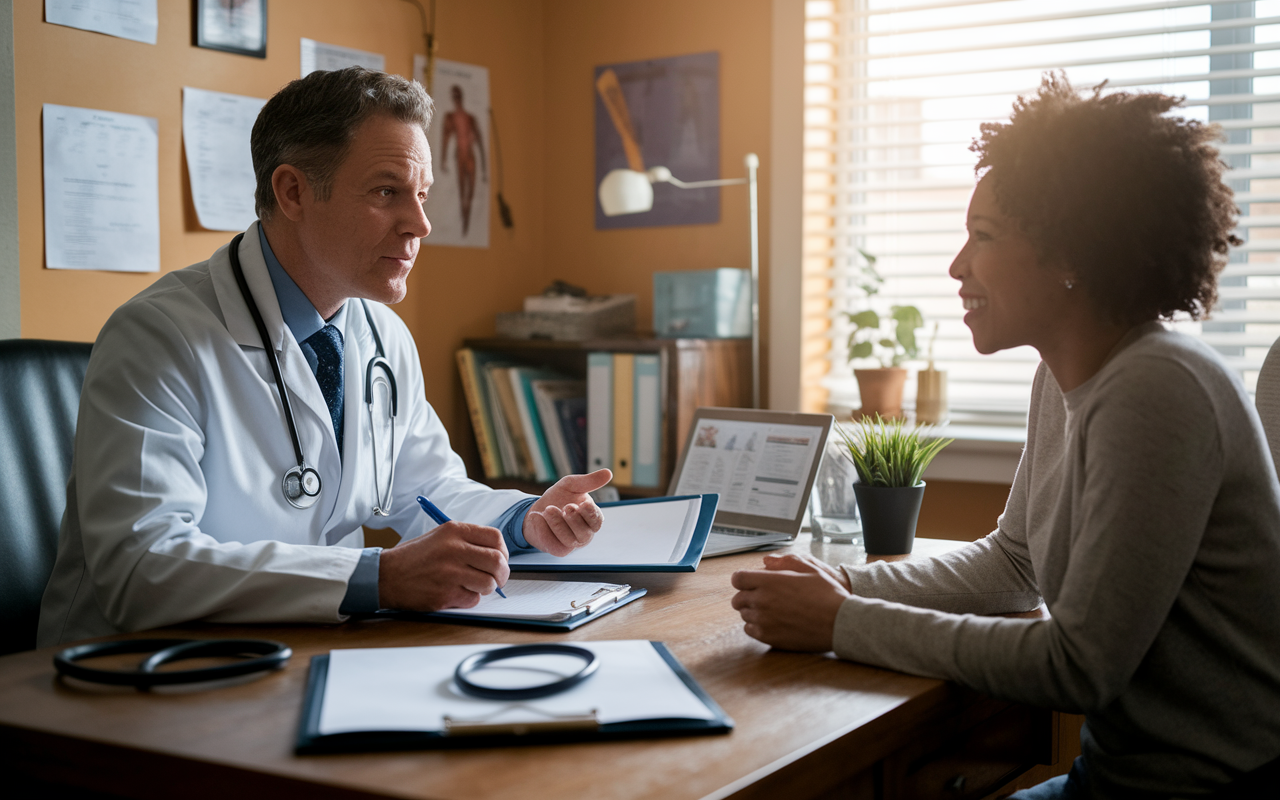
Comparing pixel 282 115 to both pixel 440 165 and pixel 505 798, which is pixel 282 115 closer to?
pixel 505 798

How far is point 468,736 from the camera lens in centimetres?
83

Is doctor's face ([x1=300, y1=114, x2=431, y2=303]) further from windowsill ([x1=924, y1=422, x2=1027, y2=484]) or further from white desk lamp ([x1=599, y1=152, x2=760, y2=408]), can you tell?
windowsill ([x1=924, y1=422, x2=1027, y2=484])

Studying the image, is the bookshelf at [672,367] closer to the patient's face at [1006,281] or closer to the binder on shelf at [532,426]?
the binder on shelf at [532,426]

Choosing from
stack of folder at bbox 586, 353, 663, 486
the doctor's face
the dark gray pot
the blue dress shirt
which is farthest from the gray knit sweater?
stack of folder at bbox 586, 353, 663, 486

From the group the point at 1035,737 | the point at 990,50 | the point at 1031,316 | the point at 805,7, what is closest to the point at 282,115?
the point at 1031,316

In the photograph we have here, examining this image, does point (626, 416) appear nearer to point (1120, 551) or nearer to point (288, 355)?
point (288, 355)

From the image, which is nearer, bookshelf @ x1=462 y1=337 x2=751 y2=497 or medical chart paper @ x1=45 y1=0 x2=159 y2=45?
medical chart paper @ x1=45 y1=0 x2=159 y2=45

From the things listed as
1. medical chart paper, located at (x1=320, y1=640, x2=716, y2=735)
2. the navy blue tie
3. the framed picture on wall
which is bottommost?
medical chart paper, located at (x1=320, y1=640, x2=716, y2=735)

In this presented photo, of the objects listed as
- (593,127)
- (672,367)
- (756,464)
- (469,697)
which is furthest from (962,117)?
(469,697)

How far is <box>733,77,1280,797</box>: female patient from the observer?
96 centimetres

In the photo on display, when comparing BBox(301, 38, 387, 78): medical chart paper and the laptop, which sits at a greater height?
BBox(301, 38, 387, 78): medical chart paper

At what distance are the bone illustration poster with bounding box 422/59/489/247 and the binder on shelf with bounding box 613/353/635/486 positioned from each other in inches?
26.3

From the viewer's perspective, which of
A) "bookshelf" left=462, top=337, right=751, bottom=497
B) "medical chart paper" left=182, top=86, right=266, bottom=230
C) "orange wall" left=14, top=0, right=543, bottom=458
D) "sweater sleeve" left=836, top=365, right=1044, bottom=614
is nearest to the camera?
"sweater sleeve" left=836, top=365, right=1044, bottom=614

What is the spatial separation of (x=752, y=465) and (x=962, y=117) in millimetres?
1476
